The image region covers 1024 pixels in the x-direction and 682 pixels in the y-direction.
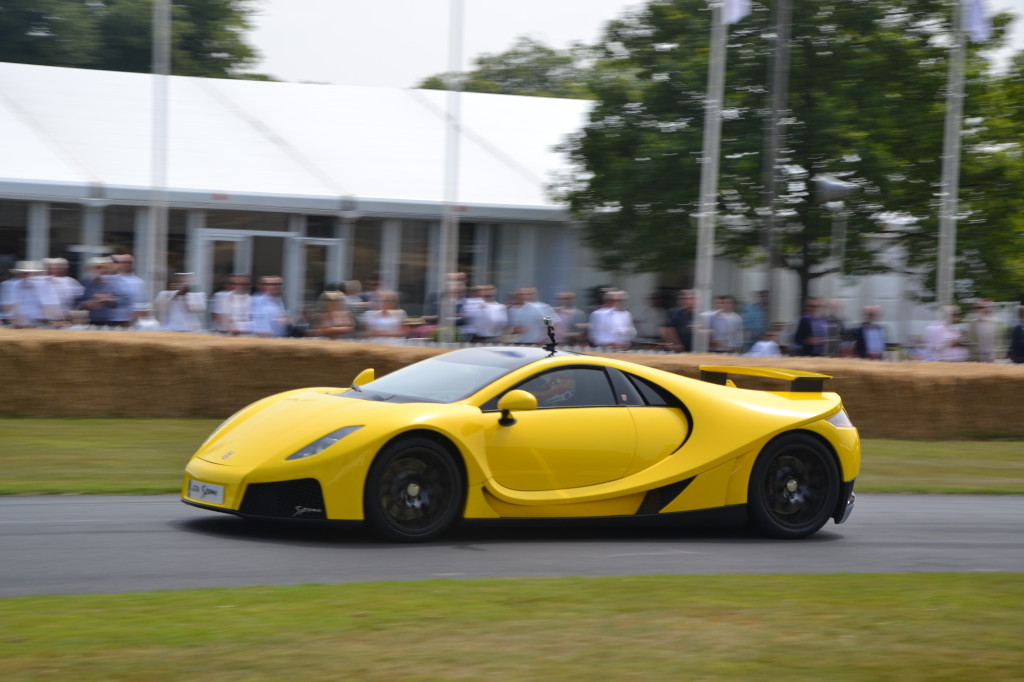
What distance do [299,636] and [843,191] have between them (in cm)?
1997

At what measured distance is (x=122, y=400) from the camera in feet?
46.7

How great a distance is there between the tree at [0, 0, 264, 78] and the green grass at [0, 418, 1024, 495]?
32008 mm

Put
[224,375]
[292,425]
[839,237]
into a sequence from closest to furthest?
1. [292,425]
2. [224,375]
3. [839,237]

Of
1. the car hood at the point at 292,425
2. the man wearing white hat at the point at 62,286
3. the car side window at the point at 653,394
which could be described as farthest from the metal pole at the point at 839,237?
the car hood at the point at 292,425

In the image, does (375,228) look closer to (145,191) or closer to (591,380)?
(145,191)

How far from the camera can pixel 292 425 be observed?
802 cm

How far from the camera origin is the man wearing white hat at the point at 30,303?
618 inches

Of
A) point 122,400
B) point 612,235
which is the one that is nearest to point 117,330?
point 122,400

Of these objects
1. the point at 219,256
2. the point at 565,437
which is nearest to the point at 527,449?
the point at 565,437

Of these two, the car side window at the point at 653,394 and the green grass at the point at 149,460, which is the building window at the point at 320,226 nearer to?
the green grass at the point at 149,460

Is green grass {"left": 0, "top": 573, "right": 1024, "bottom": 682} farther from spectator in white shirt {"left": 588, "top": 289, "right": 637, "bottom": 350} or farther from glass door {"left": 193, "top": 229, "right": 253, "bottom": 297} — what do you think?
glass door {"left": 193, "top": 229, "right": 253, "bottom": 297}

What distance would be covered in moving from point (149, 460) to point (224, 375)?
300 centimetres

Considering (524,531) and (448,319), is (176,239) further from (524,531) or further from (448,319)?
(524,531)

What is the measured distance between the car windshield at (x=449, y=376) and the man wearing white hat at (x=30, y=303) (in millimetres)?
8091
